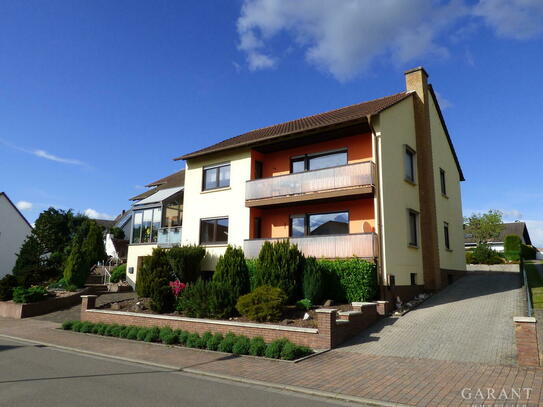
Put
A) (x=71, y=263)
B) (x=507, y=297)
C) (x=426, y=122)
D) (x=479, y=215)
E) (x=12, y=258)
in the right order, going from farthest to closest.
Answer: (x=479, y=215), (x=12, y=258), (x=71, y=263), (x=426, y=122), (x=507, y=297)

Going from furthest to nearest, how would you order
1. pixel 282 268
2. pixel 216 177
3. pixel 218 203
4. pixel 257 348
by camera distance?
1. pixel 216 177
2. pixel 218 203
3. pixel 282 268
4. pixel 257 348

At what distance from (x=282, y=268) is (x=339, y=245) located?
253cm

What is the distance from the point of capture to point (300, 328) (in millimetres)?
10648

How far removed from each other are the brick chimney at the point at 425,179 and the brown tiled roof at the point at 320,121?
807 millimetres

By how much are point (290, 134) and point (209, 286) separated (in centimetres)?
768

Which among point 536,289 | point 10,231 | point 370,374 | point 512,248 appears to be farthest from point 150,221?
point 512,248

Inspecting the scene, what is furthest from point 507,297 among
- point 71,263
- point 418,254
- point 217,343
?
point 71,263

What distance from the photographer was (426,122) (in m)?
19.0

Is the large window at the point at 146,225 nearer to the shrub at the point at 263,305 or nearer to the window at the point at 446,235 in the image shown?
the shrub at the point at 263,305

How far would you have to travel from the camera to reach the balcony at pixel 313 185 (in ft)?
50.4

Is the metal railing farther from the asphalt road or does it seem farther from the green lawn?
the asphalt road

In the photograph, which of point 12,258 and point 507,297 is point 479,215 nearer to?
point 507,297

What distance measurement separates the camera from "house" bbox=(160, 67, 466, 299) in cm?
1544

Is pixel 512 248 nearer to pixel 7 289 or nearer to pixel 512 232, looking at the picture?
pixel 512 232
